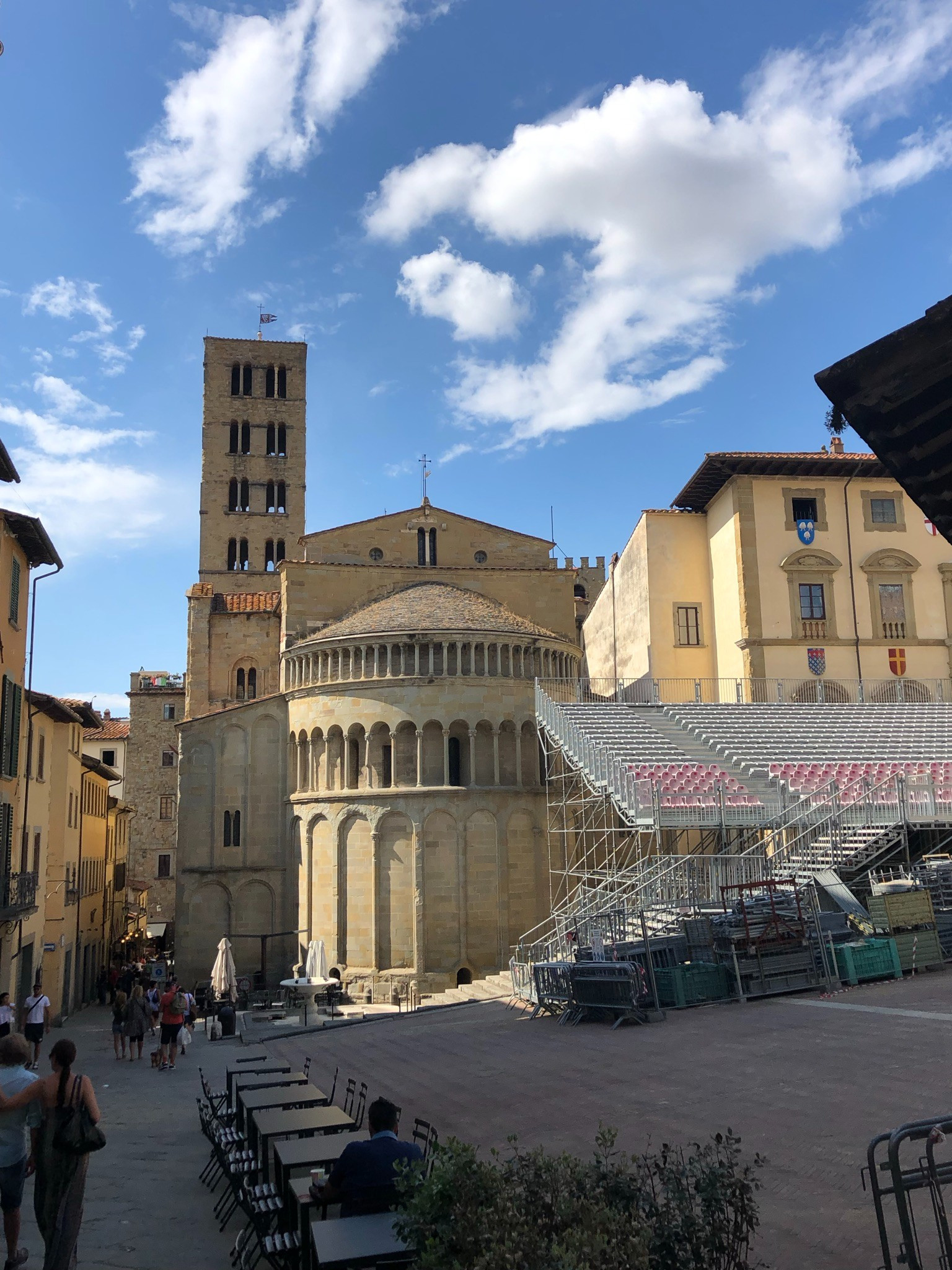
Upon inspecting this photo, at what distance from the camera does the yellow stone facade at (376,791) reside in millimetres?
37531

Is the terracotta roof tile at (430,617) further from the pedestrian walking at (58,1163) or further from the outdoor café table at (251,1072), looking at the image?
the pedestrian walking at (58,1163)

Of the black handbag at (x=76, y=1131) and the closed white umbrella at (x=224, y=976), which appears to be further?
the closed white umbrella at (x=224, y=976)

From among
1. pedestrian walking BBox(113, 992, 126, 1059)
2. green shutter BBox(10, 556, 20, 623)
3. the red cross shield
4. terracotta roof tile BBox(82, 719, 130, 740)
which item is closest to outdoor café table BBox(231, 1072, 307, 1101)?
pedestrian walking BBox(113, 992, 126, 1059)

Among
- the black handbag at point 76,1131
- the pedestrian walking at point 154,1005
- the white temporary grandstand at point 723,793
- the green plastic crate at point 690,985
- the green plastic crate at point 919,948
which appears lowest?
the pedestrian walking at point 154,1005

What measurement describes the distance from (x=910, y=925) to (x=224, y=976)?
20409 mm

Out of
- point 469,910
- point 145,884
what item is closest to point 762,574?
point 469,910

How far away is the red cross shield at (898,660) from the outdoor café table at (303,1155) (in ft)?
129

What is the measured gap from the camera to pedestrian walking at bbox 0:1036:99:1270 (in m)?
7.34

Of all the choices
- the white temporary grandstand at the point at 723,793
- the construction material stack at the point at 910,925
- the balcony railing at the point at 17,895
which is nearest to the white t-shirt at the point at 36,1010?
the balcony railing at the point at 17,895

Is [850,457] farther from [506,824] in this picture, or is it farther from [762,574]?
[506,824]

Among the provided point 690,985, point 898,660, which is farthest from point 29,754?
point 898,660

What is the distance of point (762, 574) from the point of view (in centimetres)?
4331

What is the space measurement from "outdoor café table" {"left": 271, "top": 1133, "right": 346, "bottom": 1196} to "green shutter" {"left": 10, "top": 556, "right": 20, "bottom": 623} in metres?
20.7

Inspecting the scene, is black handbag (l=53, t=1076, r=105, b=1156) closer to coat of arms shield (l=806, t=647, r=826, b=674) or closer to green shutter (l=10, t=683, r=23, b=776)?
green shutter (l=10, t=683, r=23, b=776)
